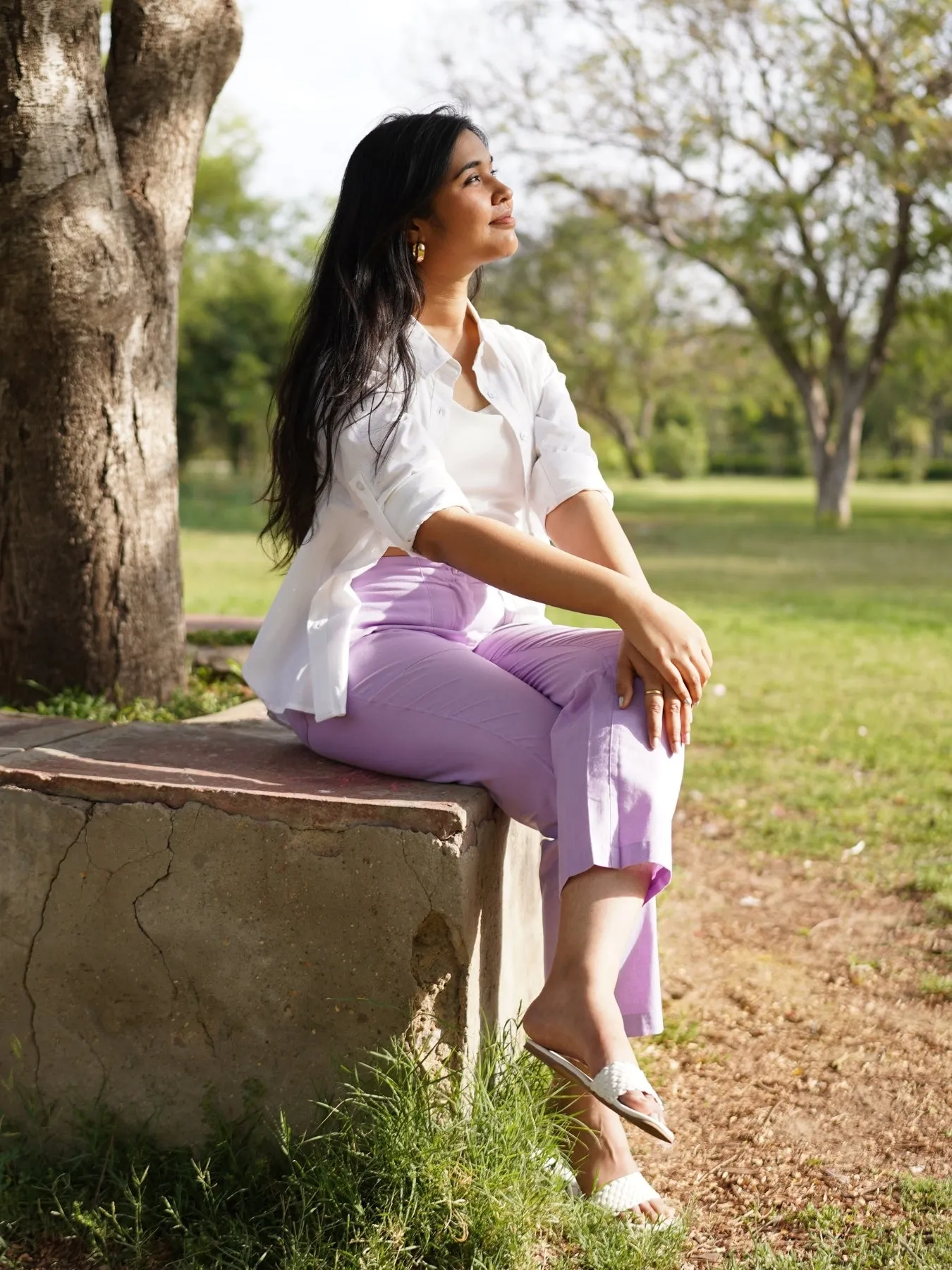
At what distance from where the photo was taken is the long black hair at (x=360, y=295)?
2.73m

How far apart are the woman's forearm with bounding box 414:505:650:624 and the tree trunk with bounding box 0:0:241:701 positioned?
1.53 m

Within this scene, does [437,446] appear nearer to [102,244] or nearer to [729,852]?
[102,244]

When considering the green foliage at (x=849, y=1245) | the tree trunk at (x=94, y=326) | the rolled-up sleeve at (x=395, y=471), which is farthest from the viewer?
the tree trunk at (x=94, y=326)

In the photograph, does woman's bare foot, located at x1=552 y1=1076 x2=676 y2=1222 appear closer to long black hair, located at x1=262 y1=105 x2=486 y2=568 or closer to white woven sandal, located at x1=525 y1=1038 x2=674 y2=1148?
white woven sandal, located at x1=525 y1=1038 x2=674 y2=1148

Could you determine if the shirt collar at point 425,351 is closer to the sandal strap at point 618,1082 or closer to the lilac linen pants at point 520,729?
the lilac linen pants at point 520,729

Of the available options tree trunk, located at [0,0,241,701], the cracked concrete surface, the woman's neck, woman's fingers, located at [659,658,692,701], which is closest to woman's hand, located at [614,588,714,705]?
woman's fingers, located at [659,658,692,701]

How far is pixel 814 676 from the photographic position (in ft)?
24.2

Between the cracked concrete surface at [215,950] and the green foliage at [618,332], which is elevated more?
the green foliage at [618,332]

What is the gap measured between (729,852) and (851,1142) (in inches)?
72.3

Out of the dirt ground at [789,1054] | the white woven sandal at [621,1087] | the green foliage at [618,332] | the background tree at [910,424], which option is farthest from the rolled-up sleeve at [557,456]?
the background tree at [910,424]

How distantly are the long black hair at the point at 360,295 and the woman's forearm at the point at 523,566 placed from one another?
33 cm

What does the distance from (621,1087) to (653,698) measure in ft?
2.20

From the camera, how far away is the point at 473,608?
2.85m

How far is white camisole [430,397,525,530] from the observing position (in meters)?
2.84
